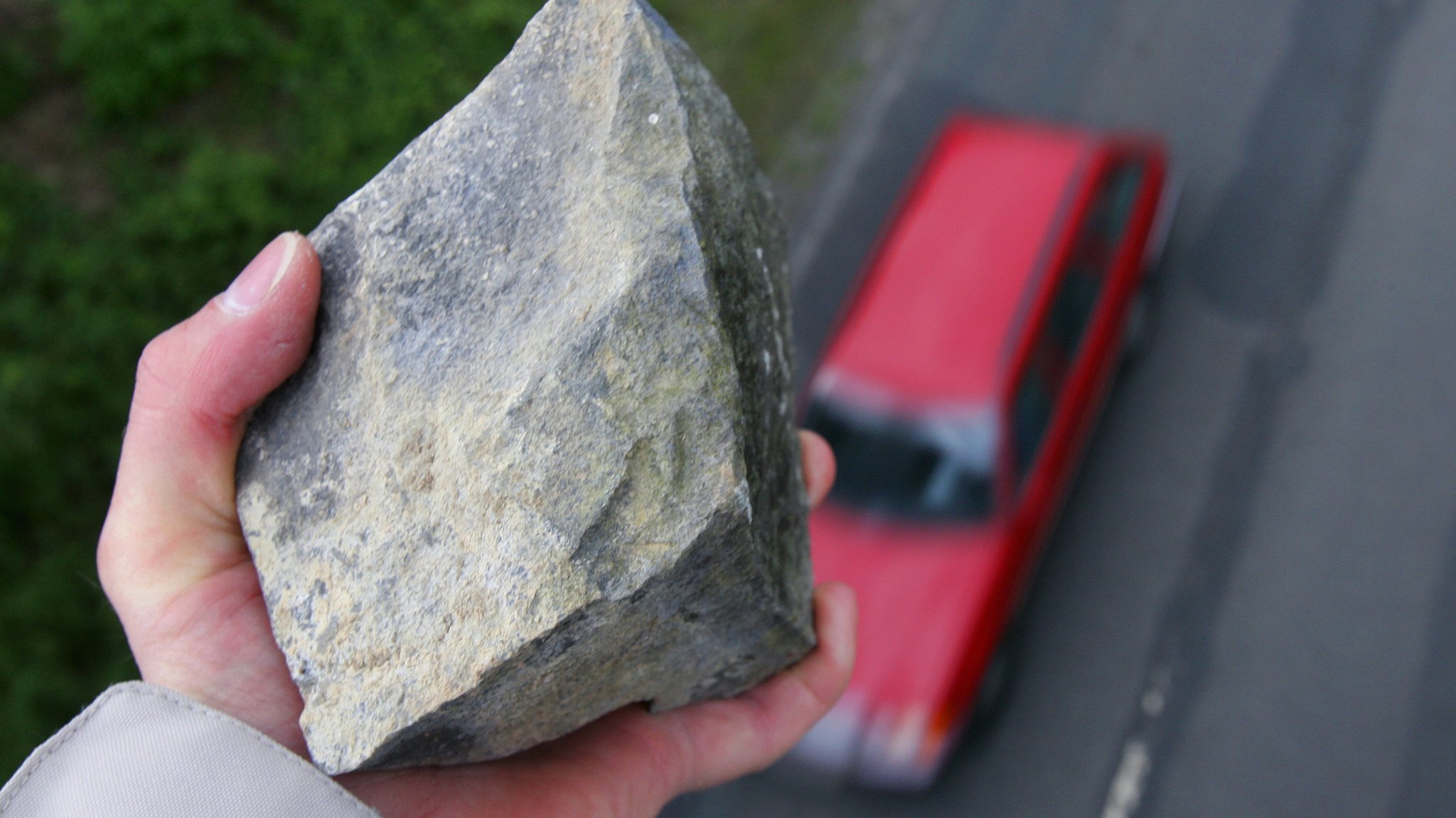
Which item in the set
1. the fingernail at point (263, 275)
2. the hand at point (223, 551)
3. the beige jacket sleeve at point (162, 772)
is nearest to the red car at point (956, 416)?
the hand at point (223, 551)

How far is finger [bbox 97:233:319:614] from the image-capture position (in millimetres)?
2137

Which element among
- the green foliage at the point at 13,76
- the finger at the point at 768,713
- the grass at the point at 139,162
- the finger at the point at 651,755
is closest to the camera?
the finger at the point at 651,755

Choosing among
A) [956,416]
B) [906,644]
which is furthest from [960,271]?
[906,644]

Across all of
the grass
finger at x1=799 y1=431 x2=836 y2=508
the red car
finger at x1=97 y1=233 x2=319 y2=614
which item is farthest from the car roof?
finger at x1=97 y1=233 x2=319 y2=614

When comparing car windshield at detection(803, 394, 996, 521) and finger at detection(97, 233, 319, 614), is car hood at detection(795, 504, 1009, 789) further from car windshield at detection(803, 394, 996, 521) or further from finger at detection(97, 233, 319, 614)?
finger at detection(97, 233, 319, 614)

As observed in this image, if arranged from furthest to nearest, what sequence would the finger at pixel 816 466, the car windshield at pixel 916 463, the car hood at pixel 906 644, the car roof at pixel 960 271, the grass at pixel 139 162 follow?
the grass at pixel 139 162 → the car roof at pixel 960 271 → the car windshield at pixel 916 463 → the car hood at pixel 906 644 → the finger at pixel 816 466

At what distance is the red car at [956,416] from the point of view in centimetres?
391

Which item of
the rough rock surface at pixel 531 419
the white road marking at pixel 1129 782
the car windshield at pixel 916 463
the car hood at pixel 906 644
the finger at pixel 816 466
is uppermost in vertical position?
the rough rock surface at pixel 531 419

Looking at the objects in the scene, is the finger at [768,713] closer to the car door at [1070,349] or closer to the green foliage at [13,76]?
the car door at [1070,349]

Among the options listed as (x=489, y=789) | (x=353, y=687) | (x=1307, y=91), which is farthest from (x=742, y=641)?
(x=1307, y=91)

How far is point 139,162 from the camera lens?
5.31 meters

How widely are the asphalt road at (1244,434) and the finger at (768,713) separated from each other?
1.59 m

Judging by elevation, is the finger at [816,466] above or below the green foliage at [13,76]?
below

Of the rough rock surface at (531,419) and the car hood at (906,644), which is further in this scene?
the car hood at (906,644)
